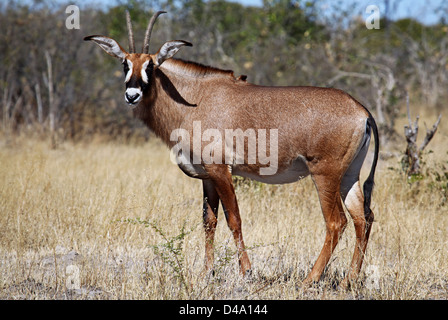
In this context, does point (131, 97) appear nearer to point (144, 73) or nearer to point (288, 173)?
point (144, 73)

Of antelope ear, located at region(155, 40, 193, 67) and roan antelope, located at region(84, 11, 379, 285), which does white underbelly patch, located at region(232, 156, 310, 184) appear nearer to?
roan antelope, located at region(84, 11, 379, 285)

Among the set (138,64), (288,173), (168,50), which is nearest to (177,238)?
(288,173)

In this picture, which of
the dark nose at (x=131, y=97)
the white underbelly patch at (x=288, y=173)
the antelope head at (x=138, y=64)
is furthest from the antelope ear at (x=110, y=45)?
the white underbelly patch at (x=288, y=173)

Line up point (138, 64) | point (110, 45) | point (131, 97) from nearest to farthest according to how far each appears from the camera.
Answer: point (131, 97) < point (138, 64) < point (110, 45)

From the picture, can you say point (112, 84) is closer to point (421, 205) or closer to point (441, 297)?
point (421, 205)

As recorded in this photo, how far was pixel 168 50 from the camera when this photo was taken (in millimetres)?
5500

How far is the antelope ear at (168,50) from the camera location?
213 inches

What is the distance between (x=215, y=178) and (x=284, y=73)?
11166mm

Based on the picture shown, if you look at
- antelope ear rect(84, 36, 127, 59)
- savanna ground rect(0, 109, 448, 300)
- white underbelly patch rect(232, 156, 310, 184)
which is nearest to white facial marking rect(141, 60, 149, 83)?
antelope ear rect(84, 36, 127, 59)

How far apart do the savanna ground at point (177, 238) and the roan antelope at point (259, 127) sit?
0.39 metres

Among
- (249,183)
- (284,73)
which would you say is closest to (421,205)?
(249,183)

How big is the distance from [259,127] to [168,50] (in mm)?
1240

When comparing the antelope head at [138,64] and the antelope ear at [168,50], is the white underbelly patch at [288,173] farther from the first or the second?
the antelope ear at [168,50]

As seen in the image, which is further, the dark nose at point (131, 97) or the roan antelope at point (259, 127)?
the dark nose at point (131, 97)
